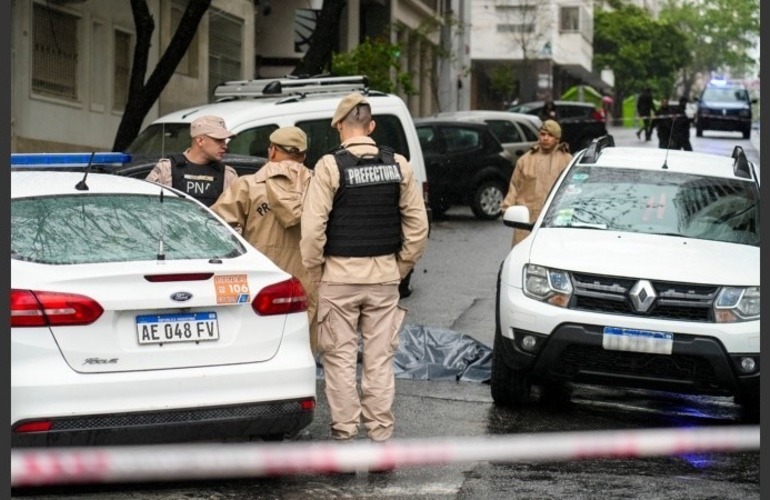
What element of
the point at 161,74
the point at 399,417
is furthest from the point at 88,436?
the point at 161,74

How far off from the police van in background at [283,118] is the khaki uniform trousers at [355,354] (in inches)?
229

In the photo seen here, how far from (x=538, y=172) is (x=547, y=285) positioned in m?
4.64

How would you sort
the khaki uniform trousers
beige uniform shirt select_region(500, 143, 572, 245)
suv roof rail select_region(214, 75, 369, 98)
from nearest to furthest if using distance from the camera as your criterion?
the khaki uniform trousers < beige uniform shirt select_region(500, 143, 572, 245) < suv roof rail select_region(214, 75, 369, 98)

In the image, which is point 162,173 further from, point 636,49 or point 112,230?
point 636,49

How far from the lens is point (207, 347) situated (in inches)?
267

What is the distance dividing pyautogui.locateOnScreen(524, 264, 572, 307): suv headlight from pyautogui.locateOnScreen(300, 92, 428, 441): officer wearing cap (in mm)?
1364

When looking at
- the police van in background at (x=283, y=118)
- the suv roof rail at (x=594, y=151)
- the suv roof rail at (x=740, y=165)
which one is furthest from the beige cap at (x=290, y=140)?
the police van in background at (x=283, y=118)

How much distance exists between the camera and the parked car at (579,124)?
36.5 m

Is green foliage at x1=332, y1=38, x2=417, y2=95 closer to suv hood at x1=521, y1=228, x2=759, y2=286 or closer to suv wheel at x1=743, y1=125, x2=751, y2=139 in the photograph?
suv hood at x1=521, y1=228, x2=759, y2=286

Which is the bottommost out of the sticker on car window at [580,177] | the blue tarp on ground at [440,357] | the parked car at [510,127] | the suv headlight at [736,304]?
the blue tarp on ground at [440,357]

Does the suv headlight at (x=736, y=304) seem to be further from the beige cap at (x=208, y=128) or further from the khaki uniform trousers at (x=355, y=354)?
the beige cap at (x=208, y=128)

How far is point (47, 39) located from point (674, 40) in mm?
71122

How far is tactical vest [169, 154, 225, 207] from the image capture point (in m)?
9.28

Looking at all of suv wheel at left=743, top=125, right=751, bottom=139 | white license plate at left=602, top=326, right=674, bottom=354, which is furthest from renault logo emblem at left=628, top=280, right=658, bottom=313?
suv wheel at left=743, top=125, right=751, bottom=139
